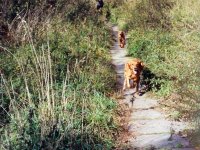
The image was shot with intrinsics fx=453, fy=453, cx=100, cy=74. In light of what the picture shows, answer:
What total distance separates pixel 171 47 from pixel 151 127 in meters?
4.27

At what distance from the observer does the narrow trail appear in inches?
275

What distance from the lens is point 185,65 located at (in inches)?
336

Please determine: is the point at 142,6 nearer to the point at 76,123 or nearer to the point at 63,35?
the point at 63,35

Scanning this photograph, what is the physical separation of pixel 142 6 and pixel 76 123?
1065 cm

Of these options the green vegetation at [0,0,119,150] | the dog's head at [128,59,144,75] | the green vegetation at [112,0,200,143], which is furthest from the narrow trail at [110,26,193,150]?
the dog's head at [128,59,144,75]

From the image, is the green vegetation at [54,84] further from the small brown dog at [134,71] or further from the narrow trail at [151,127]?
the small brown dog at [134,71]

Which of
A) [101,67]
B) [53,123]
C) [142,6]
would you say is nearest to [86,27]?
[142,6]

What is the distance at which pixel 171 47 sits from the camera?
38.3 ft

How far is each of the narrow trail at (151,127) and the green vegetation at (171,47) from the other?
303 millimetres

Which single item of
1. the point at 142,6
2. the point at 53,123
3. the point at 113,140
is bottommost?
the point at 113,140

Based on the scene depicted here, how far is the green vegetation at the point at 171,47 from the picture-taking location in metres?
7.88

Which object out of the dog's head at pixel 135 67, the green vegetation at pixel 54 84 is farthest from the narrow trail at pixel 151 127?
the dog's head at pixel 135 67

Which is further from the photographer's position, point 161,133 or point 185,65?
point 185,65

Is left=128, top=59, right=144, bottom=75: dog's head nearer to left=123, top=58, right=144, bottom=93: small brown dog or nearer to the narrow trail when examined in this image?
left=123, top=58, right=144, bottom=93: small brown dog
